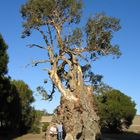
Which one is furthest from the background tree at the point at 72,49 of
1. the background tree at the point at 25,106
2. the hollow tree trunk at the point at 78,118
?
the background tree at the point at 25,106

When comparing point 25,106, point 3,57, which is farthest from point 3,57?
point 25,106

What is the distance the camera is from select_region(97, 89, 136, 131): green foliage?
70062mm

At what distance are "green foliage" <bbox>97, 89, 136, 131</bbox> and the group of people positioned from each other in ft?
117

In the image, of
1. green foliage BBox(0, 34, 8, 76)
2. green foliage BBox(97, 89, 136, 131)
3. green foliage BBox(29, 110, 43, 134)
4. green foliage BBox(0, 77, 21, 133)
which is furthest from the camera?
green foliage BBox(97, 89, 136, 131)

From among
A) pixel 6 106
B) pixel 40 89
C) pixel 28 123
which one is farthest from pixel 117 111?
pixel 40 89

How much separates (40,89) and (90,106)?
214 inches

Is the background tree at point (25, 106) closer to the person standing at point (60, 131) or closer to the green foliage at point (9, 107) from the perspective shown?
the green foliage at point (9, 107)

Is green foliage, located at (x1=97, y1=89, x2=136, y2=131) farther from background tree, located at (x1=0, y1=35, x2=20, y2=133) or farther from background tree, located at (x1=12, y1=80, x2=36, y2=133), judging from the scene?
background tree, located at (x1=0, y1=35, x2=20, y2=133)

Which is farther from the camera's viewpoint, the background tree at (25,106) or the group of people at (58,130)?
the background tree at (25,106)

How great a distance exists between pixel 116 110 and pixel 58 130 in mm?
38415

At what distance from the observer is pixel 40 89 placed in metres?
38.5

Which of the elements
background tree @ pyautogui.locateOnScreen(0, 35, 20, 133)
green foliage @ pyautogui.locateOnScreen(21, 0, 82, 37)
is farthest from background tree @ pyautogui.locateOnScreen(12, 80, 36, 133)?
green foliage @ pyautogui.locateOnScreen(21, 0, 82, 37)

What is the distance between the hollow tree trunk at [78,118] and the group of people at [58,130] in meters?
0.51

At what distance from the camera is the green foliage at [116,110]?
7006 centimetres
